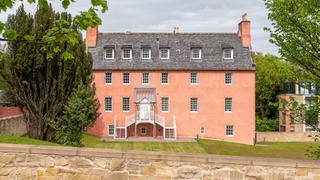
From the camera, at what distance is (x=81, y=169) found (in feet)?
18.0

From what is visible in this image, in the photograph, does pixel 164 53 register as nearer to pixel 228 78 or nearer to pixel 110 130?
pixel 228 78

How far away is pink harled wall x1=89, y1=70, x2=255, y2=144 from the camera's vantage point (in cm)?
Result: 3077

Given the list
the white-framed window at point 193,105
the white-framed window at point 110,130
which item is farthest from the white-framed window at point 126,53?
the white-framed window at point 193,105

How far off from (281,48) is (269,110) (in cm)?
4657

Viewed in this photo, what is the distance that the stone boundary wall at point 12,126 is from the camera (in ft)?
58.0

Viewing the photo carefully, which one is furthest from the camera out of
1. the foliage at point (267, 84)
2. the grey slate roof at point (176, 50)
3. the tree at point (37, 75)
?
the foliage at point (267, 84)

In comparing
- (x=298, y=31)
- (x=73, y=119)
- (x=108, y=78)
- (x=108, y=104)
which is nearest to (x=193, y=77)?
(x=108, y=78)

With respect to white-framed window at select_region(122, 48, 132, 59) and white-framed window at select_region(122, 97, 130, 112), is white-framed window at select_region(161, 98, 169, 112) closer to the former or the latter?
white-framed window at select_region(122, 97, 130, 112)

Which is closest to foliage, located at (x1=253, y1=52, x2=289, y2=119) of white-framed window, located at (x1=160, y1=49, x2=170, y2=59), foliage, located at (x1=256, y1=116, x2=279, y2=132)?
foliage, located at (x1=256, y1=116, x2=279, y2=132)

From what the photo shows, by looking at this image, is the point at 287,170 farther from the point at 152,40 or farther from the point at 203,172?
the point at 152,40

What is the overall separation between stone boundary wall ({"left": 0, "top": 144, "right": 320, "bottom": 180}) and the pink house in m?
24.7

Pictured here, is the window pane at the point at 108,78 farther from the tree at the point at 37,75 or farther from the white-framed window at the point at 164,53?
the tree at the point at 37,75

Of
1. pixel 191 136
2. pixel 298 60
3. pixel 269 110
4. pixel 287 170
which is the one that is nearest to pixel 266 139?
pixel 191 136

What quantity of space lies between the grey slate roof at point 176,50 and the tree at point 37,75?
47.3ft
